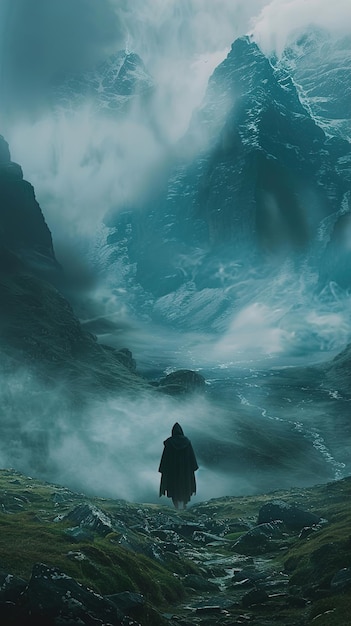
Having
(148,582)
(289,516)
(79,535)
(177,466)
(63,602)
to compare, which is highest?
Answer: (289,516)

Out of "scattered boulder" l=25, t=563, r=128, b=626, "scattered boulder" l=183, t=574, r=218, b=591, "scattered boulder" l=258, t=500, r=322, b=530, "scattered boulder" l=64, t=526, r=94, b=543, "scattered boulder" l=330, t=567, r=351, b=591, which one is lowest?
"scattered boulder" l=25, t=563, r=128, b=626

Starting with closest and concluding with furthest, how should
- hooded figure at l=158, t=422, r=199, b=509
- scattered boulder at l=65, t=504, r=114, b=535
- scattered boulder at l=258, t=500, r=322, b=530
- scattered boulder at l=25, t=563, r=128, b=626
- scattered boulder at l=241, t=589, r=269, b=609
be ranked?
scattered boulder at l=25, t=563, r=128, b=626 < hooded figure at l=158, t=422, r=199, b=509 < scattered boulder at l=241, t=589, r=269, b=609 < scattered boulder at l=65, t=504, r=114, b=535 < scattered boulder at l=258, t=500, r=322, b=530

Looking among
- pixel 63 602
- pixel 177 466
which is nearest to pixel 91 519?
pixel 177 466

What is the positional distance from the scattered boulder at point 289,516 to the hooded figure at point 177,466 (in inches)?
3183

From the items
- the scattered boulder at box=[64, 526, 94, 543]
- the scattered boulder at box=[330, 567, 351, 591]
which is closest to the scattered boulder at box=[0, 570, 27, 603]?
the scattered boulder at box=[330, 567, 351, 591]

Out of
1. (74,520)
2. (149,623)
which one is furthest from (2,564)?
(74,520)

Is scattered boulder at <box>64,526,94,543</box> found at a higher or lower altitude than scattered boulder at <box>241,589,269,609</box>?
higher

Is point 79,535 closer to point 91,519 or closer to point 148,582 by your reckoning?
point 148,582

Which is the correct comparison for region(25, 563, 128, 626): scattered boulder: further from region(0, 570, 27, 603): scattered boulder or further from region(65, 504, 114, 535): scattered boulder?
region(65, 504, 114, 535): scattered boulder

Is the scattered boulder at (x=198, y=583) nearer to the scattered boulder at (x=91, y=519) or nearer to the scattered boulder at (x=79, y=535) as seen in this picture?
the scattered boulder at (x=79, y=535)

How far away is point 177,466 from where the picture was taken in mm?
42219

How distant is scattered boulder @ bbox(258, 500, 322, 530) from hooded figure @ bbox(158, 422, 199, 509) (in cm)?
8085

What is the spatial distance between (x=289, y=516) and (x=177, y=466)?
286ft

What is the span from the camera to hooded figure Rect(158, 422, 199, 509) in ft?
137
